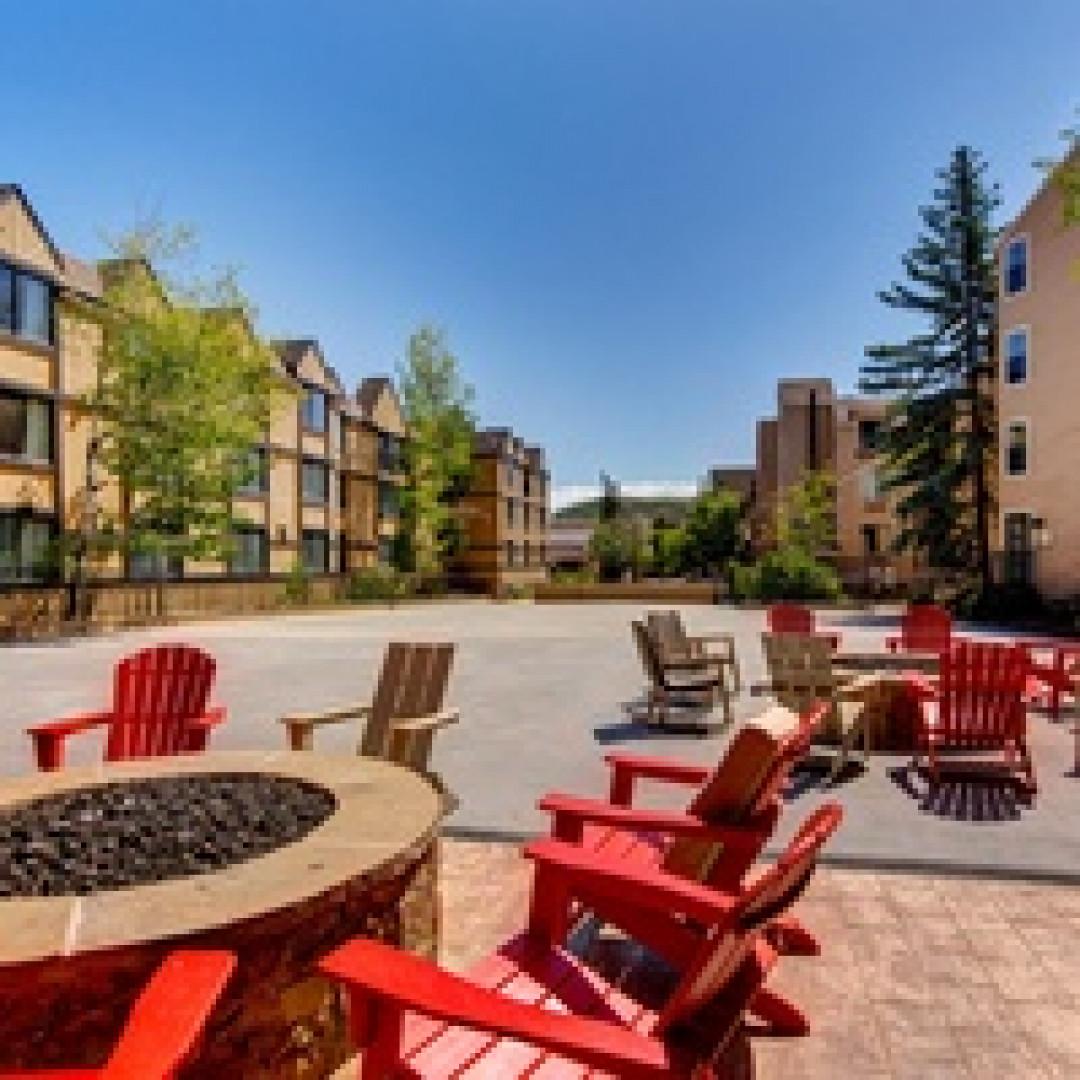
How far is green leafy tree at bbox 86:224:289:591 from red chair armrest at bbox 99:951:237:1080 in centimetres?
2722

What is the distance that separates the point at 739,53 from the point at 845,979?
59.1ft

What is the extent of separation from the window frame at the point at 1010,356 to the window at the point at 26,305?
3213 centimetres

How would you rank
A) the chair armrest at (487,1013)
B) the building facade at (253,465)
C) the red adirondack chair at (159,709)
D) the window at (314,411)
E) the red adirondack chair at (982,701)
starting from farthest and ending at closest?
the window at (314,411) → the building facade at (253,465) → the red adirondack chair at (982,701) → the red adirondack chair at (159,709) → the chair armrest at (487,1013)

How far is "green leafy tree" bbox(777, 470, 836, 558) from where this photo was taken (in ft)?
146

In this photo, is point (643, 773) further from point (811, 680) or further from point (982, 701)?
point (982, 701)

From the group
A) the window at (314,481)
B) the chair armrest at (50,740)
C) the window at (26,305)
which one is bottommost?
the chair armrest at (50,740)

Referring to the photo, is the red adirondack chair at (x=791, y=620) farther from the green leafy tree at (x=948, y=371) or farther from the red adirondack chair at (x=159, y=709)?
the green leafy tree at (x=948, y=371)

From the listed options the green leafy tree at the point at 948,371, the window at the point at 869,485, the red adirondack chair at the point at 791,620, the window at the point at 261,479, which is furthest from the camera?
the window at the point at 869,485

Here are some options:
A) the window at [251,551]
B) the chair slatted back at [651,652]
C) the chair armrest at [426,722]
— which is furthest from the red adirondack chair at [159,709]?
the window at [251,551]

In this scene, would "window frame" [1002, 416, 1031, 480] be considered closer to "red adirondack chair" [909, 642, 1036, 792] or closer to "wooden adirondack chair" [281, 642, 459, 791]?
"red adirondack chair" [909, 642, 1036, 792]

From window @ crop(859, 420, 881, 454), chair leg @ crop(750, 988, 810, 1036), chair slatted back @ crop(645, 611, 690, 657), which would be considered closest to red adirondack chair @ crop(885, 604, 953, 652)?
chair slatted back @ crop(645, 611, 690, 657)

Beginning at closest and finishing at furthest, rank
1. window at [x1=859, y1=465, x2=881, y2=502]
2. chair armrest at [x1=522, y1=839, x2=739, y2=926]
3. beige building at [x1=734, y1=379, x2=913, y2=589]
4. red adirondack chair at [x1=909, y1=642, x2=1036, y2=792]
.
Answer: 1. chair armrest at [x1=522, y1=839, x2=739, y2=926]
2. red adirondack chair at [x1=909, y1=642, x2=1036, y2=792]
3. beige building at [x1=734, y1=379, x2=913, y2=589]
4. window at [x1=859, y1=465, x2=881, y2=502]

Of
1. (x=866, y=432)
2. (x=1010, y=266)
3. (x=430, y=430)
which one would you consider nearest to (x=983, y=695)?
(x=1010, y=266)

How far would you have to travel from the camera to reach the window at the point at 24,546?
26.1 meters
